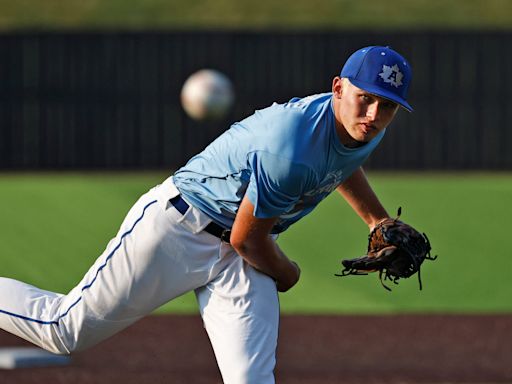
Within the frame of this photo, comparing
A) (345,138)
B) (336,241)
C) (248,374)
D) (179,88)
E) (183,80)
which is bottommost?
(336,241)

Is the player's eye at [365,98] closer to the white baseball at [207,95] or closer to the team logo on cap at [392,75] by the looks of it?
the team logo on cap at [392,75]

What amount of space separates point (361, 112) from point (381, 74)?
151mm

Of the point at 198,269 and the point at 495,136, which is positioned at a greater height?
the point at 198,269

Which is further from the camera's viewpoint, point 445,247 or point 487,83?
point 487,83

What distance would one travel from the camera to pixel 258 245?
4352mm

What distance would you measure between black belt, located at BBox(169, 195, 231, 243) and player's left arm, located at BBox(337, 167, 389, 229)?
627mm

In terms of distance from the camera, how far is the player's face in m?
4.15

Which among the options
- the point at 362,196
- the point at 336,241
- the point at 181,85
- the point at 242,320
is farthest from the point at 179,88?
the point at 242,320

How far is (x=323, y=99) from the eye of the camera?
14.4 ft

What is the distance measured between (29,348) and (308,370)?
1.81 m

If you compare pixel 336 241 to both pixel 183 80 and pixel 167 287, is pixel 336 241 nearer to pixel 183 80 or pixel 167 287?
pixel 167 287

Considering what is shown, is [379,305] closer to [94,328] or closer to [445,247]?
[445,247]

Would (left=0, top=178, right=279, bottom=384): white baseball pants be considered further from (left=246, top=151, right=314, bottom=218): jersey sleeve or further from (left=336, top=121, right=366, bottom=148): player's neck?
(left=336, top=121, right=366, bottom=148): player's neck

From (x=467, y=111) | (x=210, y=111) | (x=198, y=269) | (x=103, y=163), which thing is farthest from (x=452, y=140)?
(x=198, y=269)
